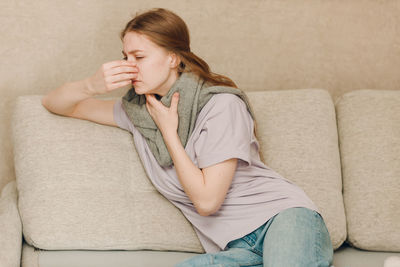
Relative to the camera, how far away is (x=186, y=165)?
1.61m

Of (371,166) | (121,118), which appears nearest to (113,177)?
(121,118)

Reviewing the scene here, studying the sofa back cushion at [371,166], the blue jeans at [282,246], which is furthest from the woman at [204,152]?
the sofa back cushion at [371,166]

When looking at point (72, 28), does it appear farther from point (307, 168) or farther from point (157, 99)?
point (307, 168)

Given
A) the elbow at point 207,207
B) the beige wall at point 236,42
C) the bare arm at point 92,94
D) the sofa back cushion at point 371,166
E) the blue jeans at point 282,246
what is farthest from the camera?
the beige wall at point 236,42

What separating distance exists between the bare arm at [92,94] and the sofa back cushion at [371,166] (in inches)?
35.9

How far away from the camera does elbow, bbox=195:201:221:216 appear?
159cm

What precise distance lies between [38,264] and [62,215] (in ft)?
0.59

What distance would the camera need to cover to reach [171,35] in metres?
1.70

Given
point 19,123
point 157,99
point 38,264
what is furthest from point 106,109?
point 38,264

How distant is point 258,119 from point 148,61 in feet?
1.82

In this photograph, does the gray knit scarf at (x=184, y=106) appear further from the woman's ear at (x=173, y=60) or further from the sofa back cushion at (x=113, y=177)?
the sofa back cushion at (x=113, y=177)

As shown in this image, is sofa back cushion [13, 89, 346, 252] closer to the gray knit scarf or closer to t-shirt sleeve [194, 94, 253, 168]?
the gray knit scarf

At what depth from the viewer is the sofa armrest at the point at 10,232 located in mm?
1621

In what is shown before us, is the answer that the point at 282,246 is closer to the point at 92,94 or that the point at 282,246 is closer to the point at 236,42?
the point at 92,94
